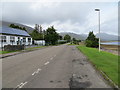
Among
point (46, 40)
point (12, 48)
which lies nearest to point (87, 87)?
point (12, 48)

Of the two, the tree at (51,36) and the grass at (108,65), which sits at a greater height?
the tree at (51,36)

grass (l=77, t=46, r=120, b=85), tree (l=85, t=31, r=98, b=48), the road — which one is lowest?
the road

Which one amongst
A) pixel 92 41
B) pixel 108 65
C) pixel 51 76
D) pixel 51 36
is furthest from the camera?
pixel 51 36

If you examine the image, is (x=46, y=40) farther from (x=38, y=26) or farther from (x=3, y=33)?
(x=38, y=26)

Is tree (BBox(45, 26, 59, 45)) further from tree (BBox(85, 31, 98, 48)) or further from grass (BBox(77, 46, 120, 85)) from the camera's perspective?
grass (BBox(77, 46, 120, 85))

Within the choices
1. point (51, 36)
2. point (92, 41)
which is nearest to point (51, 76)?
point (92, 41)

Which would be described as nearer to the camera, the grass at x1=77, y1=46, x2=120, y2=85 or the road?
the road

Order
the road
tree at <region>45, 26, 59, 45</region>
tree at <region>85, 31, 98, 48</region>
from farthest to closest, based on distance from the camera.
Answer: tree at <region>45, 26, 59, 45</region> → tree at <region>85, 31, 98, 48</region> → the road

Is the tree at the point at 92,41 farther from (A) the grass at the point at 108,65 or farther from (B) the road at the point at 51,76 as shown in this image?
(B) the road at the point at 51,76

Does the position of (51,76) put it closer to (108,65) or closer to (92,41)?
(108,65)

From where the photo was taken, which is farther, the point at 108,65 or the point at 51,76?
the point at 108,65

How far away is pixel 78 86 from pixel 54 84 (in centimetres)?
110

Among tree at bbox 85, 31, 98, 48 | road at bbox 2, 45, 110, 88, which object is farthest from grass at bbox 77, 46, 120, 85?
tree at bbox 85, 31, 98, 48

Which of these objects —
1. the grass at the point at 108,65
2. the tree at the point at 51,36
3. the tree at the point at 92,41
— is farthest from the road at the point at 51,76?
the tree at the point at 51,36
